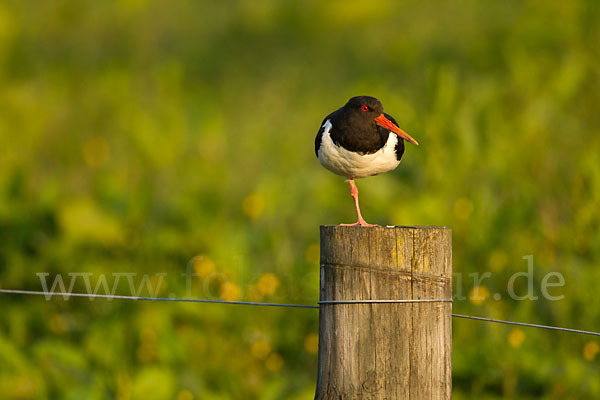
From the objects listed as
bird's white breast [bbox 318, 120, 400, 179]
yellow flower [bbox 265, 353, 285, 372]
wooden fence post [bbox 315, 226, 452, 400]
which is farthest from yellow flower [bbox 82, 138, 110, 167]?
wooden fence post [bbox 315, 226, 452, 400]

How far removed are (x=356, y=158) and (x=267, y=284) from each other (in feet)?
7.78

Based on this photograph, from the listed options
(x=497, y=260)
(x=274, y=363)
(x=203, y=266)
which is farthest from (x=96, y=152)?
(x=497, y=260)

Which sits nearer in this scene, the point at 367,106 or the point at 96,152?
the point at 367,106

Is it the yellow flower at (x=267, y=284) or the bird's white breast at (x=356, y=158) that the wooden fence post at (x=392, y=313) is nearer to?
the bird's white breast at (x=356, y=158)

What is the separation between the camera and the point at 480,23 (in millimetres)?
10688

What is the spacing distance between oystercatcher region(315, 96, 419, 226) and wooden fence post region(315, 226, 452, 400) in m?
0.38

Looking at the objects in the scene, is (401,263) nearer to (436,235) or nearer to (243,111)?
(436,235)

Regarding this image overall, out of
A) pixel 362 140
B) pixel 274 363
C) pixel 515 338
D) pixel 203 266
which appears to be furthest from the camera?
pixel 203 266

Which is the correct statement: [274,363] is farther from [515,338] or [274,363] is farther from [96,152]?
[96,152]

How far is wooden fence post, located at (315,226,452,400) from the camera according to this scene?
85.3 inches

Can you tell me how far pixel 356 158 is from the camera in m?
2.55

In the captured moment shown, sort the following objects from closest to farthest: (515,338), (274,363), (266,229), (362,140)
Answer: (362,140)
(515,338)
(274,363)
(266,229)

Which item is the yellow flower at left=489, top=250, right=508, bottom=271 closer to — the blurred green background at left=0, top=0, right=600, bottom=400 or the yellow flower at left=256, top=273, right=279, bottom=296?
the blurred green background at left=0, top=0, right=600, bottom=400

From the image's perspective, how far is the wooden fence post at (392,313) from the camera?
217 cm
